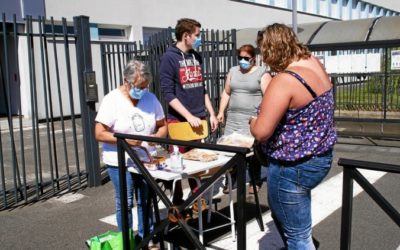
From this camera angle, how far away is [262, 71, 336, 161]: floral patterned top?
257 cm

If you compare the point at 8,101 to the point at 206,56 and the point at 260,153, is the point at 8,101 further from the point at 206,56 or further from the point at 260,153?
the point at 206,56

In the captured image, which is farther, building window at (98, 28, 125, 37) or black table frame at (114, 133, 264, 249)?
building window at (98, 28, 125, 37)

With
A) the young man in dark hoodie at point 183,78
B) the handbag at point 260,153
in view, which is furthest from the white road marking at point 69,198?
the handbag at point 260,153

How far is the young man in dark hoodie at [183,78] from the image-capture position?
4.27 metres

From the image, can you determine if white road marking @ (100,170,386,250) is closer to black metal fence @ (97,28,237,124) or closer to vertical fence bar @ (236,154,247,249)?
vertical fence bar @ (236,154,247,249)

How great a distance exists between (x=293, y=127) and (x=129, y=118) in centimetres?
147

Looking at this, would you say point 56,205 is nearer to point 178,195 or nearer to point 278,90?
point 178,195

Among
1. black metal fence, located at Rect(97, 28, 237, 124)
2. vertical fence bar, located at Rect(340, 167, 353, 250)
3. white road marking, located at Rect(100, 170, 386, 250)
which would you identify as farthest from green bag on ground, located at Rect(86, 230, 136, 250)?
black metal fence, located at Rect(97, 28, 237, 124)

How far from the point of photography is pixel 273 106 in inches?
97.7

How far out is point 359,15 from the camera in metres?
38.2

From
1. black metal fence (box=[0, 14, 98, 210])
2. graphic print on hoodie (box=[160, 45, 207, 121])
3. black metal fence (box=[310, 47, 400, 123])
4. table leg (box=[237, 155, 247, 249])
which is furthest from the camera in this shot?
black metal fence (box=[310, 47, 400, 123])

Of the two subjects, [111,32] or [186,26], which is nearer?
[186,26]

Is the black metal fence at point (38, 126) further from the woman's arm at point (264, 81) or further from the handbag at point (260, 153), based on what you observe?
the handbag at point (260, 153)

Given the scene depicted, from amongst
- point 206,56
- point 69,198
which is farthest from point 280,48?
point 206,56
